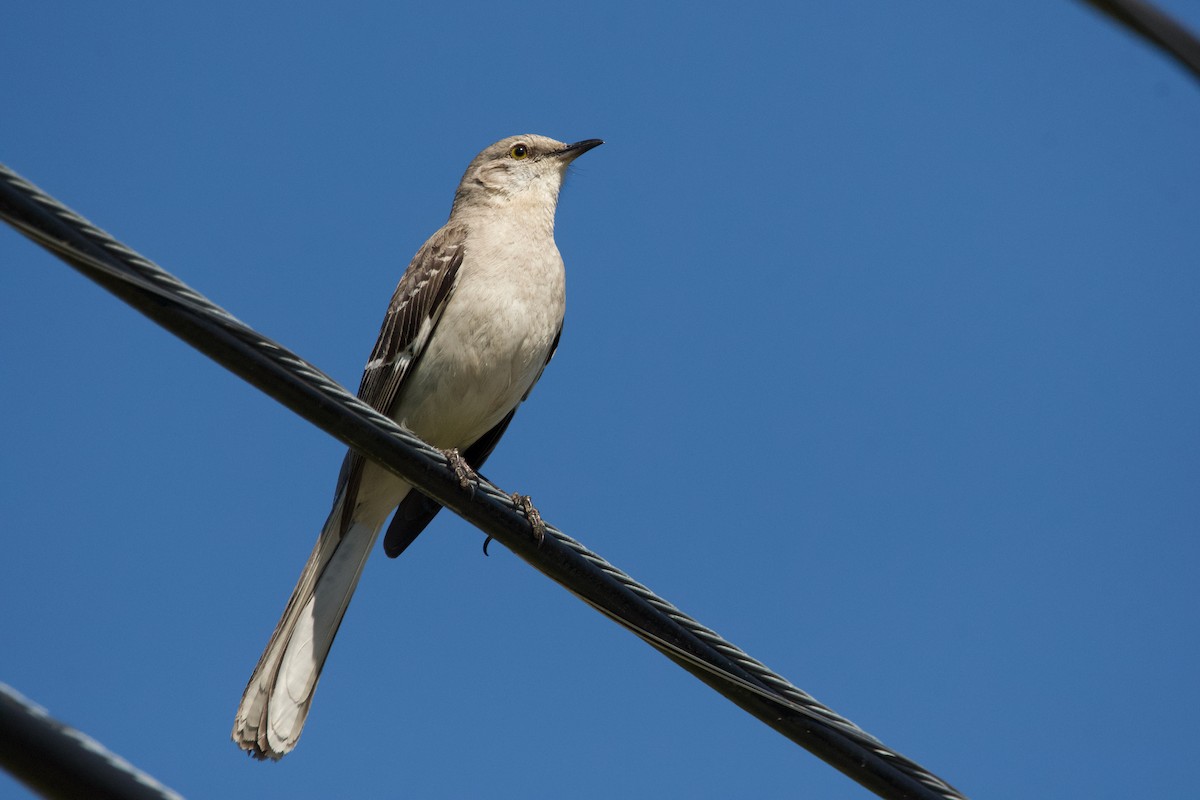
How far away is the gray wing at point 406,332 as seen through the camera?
18.2 feet

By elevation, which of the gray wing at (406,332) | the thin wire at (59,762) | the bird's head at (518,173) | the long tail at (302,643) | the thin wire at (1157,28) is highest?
the bird's head at (518,173)

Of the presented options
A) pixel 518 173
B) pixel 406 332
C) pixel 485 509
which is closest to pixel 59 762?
pixel 485 509

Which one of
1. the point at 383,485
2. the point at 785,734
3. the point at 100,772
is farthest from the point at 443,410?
the point at 100,772

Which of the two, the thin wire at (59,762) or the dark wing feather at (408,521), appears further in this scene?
the dark wing feather at (408,521)

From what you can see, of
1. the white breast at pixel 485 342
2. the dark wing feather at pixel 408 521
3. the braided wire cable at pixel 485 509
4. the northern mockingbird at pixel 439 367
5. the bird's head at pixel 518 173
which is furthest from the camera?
the bird's head at pixel 518 173

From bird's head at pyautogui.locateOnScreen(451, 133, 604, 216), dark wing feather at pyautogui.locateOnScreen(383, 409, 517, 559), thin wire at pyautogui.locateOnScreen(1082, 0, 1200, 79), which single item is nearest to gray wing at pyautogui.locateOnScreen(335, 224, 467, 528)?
dark wing feather at pyautogui.locateOnScreen(383, 409, 517, 559)

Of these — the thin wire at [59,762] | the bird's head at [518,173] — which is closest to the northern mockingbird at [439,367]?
the bird's head at [518,173]

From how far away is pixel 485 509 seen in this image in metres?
3.35

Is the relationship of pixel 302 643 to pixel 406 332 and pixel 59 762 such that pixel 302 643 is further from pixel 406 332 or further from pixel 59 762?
pixel 59 762

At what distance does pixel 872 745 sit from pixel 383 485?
316 cm

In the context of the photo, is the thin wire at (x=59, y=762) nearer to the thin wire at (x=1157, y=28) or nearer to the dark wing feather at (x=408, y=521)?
the thin wire at (x=1157, y=28)

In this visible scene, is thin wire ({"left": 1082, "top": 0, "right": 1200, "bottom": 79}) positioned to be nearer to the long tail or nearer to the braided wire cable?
the braided wire cable

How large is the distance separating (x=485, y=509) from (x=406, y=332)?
95.6 inches

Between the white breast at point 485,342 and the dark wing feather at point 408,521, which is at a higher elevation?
the white breast at point 485,342
